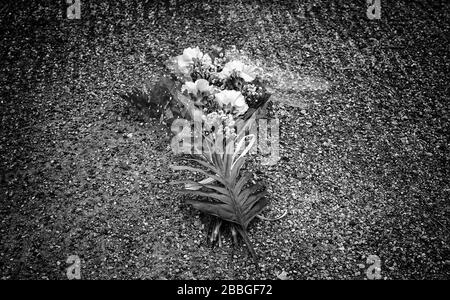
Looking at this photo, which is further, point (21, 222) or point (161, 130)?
point (161, 130)

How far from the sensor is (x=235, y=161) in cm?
317

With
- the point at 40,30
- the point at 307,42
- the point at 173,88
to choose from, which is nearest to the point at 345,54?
the point at 307,42

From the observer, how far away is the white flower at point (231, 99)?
11.1ft

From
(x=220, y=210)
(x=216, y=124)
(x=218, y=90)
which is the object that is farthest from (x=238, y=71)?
(x=220, y=210)

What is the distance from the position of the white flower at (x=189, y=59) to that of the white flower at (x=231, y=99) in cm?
35

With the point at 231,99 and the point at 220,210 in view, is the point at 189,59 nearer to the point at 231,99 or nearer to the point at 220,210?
the point at 231,99

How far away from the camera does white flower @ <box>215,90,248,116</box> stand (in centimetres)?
339

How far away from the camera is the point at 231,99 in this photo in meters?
3.40

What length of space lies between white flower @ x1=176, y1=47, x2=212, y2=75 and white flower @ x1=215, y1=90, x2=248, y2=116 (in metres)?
0.35

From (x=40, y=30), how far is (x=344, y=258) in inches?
145

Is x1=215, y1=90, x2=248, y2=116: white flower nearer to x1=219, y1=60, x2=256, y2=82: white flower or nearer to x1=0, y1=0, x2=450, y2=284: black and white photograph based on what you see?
x1=0, y1=0, x2=450, y2=284: black and white photograph

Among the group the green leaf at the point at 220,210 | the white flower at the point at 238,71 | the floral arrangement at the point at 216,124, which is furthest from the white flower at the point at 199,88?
→ the green leaf at the point at 220,210

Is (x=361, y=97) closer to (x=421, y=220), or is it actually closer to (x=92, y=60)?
(x=421, y=220)

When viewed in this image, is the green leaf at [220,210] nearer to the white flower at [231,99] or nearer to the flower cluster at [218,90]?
the flower cluster at [218,90]
